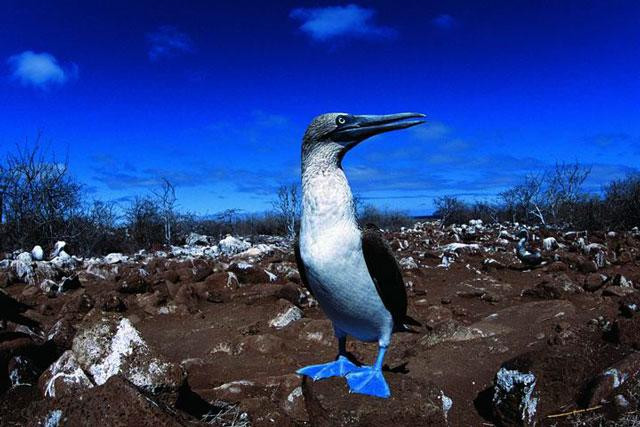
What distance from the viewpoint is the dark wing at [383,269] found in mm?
2711

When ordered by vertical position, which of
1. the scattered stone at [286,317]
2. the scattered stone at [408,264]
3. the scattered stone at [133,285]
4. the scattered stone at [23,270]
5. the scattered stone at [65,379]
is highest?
the scattered stone at [23,270]

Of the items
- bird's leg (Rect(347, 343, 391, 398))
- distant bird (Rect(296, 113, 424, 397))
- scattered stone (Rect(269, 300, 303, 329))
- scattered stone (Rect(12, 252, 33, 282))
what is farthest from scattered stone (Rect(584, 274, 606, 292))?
scattered stone (Rect(12, 252, 33, 282))

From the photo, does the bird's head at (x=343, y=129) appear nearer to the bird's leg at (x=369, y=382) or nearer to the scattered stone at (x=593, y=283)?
the bird's leg at (x=369, y=382)

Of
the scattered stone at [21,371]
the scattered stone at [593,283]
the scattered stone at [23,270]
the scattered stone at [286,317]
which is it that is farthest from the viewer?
the scattered stone at [23,270]

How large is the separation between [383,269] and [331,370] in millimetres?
668

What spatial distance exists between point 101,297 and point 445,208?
32502mm

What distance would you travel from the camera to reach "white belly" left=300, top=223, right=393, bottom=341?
2.58 m

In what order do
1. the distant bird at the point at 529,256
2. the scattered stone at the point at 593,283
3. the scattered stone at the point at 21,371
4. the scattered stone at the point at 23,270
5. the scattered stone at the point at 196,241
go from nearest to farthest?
the scattered stone at the point at 21,371, the scattered stone at the point at 593,283, the scattered stone at the point at 23,270, the distant bird at the point at 529,256, the scattered stone at the point at 196,241

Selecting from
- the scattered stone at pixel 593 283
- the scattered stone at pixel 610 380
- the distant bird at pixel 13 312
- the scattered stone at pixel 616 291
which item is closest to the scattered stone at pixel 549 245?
the scattered stone at pixel 593 283

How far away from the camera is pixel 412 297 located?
707cm

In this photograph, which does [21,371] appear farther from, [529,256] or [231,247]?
[231,247]

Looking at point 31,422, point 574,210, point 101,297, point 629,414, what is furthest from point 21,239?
point 574,210

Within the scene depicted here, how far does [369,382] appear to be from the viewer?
266 cm

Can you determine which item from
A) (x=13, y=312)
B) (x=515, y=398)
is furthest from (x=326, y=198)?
(x=13, y=312)
